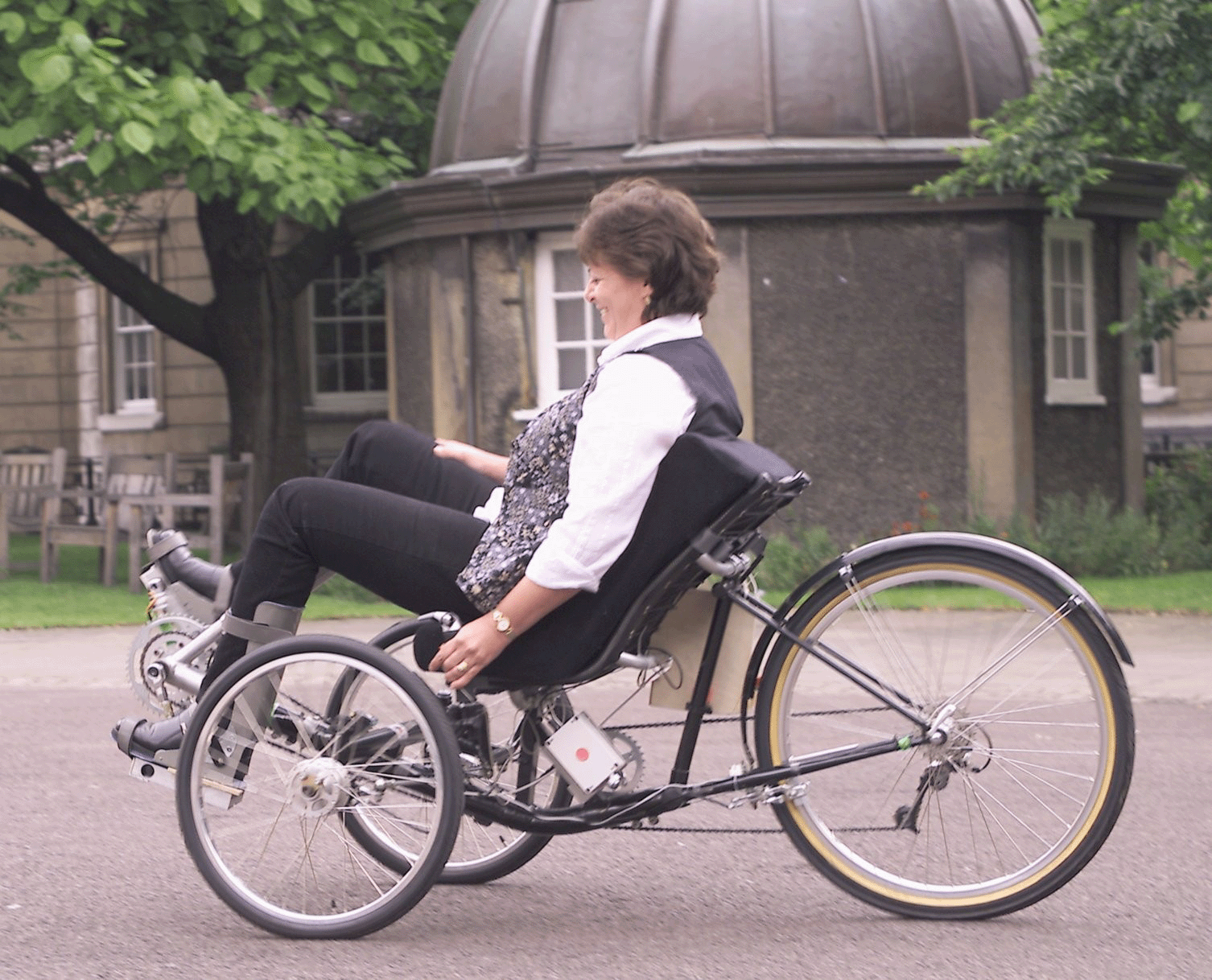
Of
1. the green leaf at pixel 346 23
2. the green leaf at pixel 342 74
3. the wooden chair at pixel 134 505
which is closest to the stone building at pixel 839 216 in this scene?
the green leaf at pixel 342 74

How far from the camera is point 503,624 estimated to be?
3883mm

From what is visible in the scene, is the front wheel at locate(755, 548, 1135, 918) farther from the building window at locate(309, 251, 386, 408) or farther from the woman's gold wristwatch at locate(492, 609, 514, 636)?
the building window at locate(309, 251, 386, 408)

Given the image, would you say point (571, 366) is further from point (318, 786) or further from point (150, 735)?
point (318, 786)

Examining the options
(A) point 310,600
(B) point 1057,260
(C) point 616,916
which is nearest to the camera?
(C) point 616,916

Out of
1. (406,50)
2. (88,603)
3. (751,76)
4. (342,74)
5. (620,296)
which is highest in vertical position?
(406,50)

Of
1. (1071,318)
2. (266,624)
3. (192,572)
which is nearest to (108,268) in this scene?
(1071,318)

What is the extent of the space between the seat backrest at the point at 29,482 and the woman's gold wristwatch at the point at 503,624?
1184 cm

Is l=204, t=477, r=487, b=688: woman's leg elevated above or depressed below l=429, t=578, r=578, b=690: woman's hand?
above

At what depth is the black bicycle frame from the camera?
401cm

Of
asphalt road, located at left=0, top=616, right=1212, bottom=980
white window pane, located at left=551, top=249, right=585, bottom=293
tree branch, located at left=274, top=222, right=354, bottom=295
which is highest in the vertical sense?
tree branch, located at left=274, top=222, right=354, bottom=295

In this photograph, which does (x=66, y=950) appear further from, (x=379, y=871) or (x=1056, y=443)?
(x=1056, y=443)

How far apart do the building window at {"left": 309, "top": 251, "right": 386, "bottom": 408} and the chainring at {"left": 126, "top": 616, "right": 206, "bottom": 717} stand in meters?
20.5

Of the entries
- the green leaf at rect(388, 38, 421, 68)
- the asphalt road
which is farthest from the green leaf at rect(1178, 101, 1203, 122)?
the green leaf at rect(388, 38, 421, 68)

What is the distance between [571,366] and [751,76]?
2900mm
